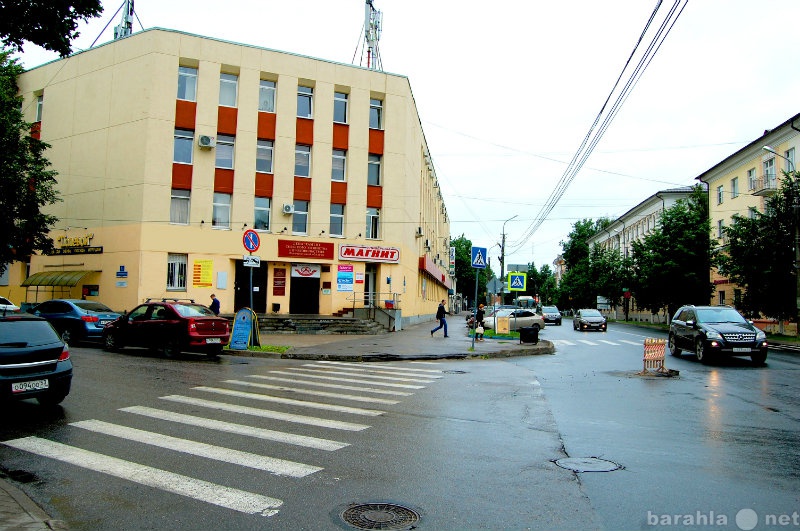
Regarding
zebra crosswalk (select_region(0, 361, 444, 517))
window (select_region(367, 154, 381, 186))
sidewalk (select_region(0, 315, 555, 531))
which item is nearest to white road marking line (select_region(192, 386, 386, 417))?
zebra crosswalk (select_region(0, 361, 444, 517))

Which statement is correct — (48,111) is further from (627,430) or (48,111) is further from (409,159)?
(627,430)

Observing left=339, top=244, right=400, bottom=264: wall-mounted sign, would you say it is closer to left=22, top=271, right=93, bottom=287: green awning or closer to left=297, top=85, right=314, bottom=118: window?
left=297, top=85, right=314, bottom=118: window

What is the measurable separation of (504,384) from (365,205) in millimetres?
20780

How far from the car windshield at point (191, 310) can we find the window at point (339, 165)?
49.6 ft

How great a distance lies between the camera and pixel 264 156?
29953 millimetres

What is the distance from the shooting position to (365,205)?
103 feet

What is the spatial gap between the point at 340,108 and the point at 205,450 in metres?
27.8

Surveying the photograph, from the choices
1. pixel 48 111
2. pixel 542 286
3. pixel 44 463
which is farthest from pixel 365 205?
pixel 542 286

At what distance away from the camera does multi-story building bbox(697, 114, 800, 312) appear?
3528 centimetres

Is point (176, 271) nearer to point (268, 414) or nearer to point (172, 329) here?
point (172, 329)

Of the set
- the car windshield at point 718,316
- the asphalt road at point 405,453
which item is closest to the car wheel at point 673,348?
the car windshield at point 718,316

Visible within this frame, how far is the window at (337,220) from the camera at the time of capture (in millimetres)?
30750

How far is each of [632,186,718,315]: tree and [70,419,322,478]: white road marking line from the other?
40.5 metres

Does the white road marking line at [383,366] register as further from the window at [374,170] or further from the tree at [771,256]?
the tree at [771,256]
